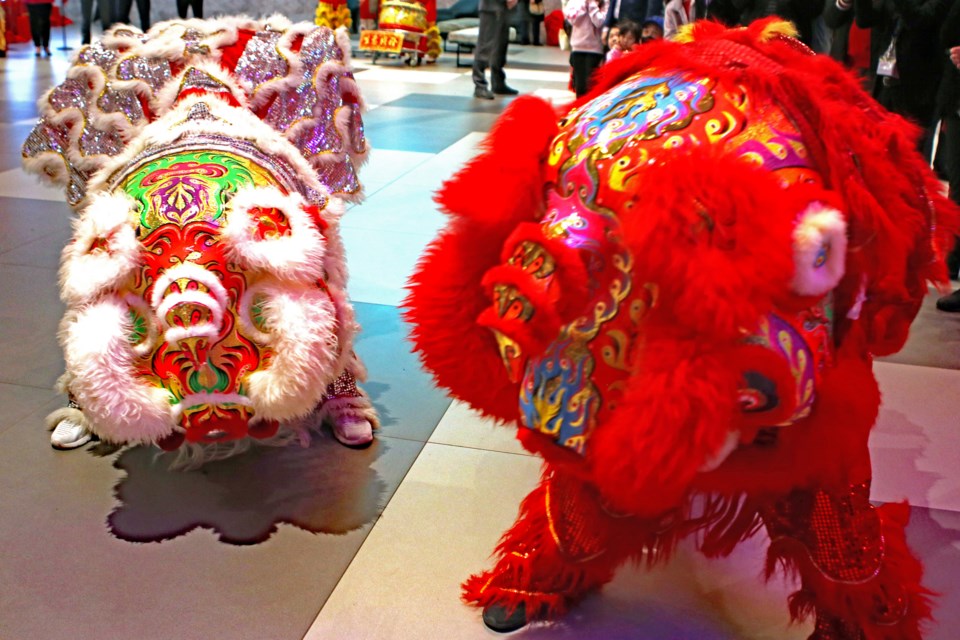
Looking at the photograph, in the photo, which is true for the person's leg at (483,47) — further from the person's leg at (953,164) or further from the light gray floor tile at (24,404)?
the light gray floor tile at (24,404)

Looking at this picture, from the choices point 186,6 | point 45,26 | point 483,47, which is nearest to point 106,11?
point 186,6

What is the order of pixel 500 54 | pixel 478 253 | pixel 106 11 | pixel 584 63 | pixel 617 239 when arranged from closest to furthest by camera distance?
pixel 617 239, pixel 478 253, pixel 584 63, pixel 500 54, pixel 106 11

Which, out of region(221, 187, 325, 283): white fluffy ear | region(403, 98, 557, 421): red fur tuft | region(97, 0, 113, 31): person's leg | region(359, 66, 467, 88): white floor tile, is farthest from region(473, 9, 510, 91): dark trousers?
region(403, 98, 557, 421): red fur tuft

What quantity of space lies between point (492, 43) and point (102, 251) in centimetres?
567

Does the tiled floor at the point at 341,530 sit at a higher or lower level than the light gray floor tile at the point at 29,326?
lower

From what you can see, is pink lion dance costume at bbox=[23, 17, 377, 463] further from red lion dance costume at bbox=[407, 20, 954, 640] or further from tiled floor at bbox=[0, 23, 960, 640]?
red lion dance costume at bbox=[407, 20, 954, 640]

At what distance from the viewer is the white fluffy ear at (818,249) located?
1049 mm

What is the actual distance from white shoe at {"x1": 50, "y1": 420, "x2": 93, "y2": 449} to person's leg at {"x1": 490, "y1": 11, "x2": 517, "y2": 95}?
543 cm

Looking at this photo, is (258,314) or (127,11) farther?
(127,11)

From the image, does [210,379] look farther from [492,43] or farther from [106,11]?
[106,11]

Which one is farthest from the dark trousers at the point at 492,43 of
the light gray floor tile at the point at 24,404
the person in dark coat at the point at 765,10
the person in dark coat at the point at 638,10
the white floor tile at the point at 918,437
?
the light gray floor tile at the point at 24,404

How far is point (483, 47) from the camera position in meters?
7.02

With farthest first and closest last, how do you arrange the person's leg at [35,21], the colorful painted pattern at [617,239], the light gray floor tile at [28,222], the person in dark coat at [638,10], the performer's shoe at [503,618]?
the person's leg at [35,21], the person in dark coat at [638,10], the light gray floor tile at [28,222], the performer's shoe at [503,618], the colorful painted pattern at [617,239]

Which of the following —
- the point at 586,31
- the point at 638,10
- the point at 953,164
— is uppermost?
the point at 638,10
